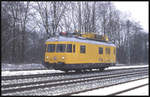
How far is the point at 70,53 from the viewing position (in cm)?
1884

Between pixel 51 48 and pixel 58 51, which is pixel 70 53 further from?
pixel 51 48

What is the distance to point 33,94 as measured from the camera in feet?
32.6

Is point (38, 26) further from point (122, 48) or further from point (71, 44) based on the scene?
point (122, 48)

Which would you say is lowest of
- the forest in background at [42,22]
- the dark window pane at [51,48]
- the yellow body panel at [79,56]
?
the yellow body panel at [79,56]

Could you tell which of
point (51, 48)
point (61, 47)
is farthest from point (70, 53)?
point (51, 48)

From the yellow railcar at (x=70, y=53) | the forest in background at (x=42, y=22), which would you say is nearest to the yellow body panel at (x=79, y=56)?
the yellow railcar at (x=70, y=53)

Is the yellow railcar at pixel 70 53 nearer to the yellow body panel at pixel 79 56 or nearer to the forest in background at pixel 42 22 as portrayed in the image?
the yellow body panel at pixel 79 56

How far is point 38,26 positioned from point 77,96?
28.2 meters

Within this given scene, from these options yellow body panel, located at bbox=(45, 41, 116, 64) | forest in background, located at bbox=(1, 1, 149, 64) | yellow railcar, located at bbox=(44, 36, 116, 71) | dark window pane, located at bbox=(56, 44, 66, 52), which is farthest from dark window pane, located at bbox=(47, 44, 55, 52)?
forest in background, located at bbox=(1, 1, 149, 64)

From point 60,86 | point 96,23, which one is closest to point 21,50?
point 96,23

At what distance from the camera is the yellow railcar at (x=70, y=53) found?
18750mm

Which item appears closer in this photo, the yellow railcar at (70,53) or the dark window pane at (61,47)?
the yellow railcar at (70,53)

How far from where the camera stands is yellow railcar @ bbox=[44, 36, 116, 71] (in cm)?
1875

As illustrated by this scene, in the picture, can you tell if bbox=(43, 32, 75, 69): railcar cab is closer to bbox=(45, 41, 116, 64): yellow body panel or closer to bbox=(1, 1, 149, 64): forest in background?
bbox=(45, 41, 116, 64): yellow body panel
